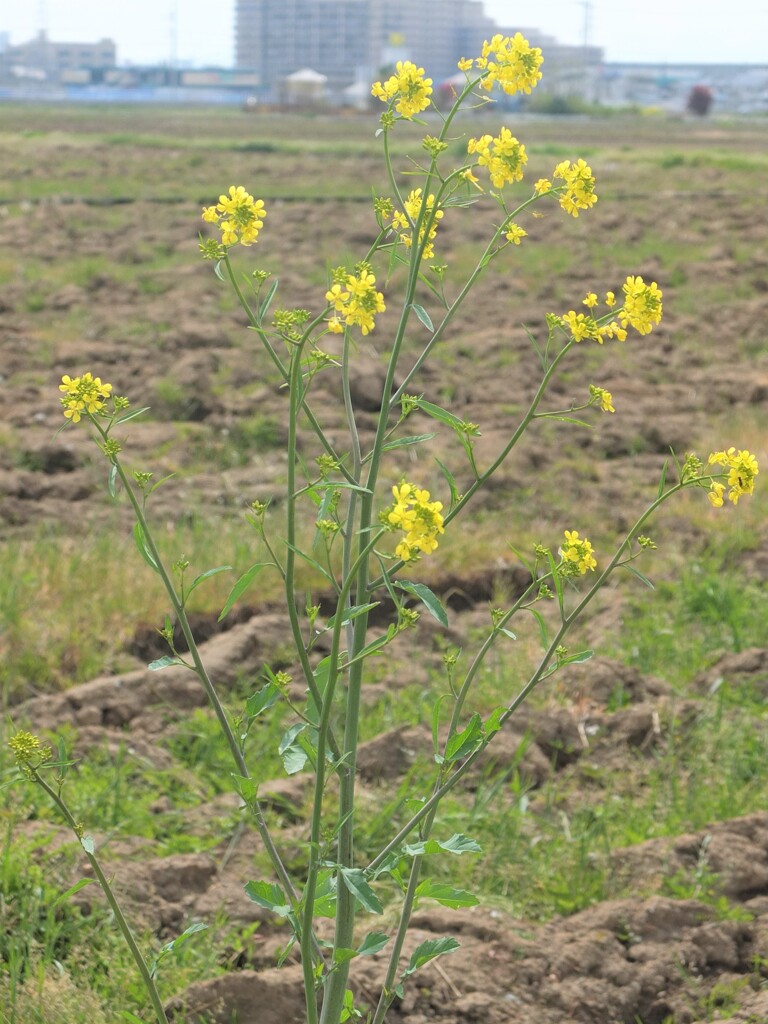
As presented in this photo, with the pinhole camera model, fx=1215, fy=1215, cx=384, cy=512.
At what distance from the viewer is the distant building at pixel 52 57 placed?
154750mm

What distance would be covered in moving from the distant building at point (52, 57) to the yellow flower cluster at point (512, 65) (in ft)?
531

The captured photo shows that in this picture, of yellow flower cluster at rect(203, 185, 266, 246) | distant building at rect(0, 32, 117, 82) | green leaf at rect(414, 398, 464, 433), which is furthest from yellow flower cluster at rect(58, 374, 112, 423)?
distant building at rect(0, 32, 117, 82)

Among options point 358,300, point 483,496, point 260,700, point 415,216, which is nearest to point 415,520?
point 358,300

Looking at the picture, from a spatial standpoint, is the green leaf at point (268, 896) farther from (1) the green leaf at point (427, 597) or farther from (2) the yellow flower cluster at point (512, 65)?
(2) the yellow flower cluster at point (512, 65)

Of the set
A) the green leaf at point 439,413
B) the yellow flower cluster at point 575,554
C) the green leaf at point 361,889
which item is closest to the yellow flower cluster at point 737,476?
the yellow flower cluster at point 575,554

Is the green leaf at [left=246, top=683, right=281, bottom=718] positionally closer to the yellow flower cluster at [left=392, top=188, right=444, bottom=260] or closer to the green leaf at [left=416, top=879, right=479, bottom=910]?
the green leaf at [left=416, top=879, right=479, bottom=910]

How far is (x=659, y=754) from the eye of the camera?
3.81m

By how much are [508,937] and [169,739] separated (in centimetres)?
146

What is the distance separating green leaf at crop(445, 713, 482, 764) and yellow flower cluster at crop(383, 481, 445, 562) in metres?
0.37

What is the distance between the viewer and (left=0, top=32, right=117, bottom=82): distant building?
155 m

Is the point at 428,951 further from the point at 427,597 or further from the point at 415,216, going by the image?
the point at 415,216

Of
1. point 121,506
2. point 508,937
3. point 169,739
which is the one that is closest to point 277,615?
point 169,739

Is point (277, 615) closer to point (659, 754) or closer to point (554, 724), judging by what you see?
point (554, 724)

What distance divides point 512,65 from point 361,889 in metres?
1.22
